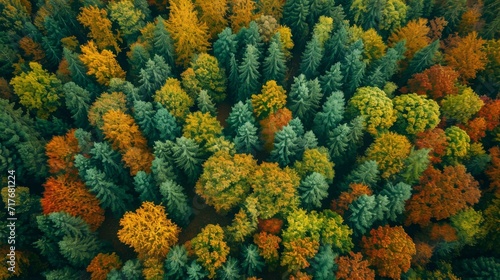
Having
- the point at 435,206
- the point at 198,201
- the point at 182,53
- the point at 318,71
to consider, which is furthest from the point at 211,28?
the point at 435,206

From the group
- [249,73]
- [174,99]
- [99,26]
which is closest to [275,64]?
[249,73]

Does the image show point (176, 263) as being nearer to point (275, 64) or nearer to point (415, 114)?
point (275, 64)

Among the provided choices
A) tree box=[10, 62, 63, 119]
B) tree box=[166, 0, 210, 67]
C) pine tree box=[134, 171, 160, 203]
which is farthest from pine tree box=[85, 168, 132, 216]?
tree box=[166, 0, 210, 67]

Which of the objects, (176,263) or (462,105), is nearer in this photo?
(176,263)

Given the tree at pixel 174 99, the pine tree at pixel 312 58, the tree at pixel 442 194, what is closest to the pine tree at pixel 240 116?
the tree at pixel 174 99

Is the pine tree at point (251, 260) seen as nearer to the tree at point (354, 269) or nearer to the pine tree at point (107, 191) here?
the tree at point (354, 269)

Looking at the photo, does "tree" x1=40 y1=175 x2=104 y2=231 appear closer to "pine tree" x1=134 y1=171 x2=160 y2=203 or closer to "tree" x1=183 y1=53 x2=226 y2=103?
"pine tree" x1=134 y1=171 x2=160 y2=203
